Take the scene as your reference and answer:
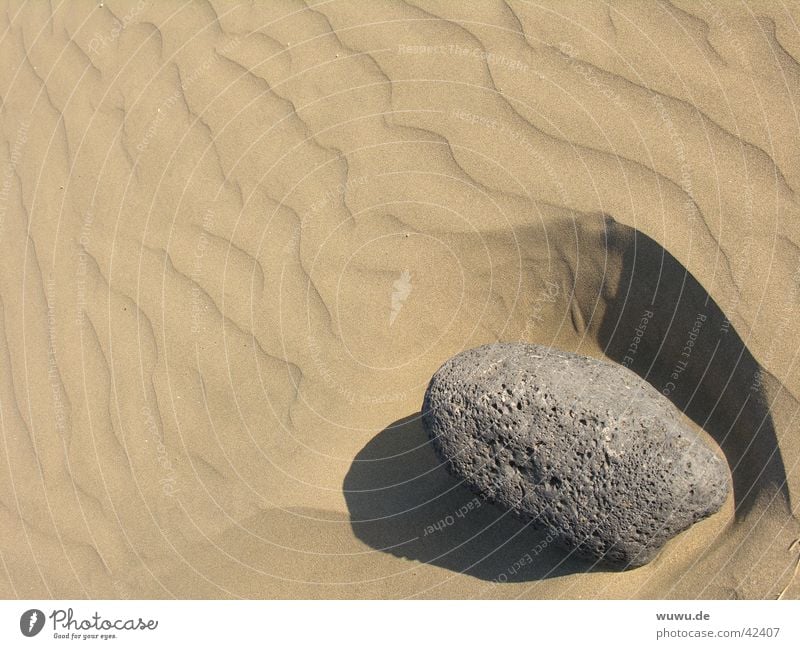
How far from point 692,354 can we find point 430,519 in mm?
1656

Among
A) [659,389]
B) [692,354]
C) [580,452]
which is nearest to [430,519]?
[580,452]

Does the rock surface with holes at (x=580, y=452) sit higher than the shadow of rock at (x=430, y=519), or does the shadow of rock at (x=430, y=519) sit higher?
the rock surface with holes at (x=580, y=452)

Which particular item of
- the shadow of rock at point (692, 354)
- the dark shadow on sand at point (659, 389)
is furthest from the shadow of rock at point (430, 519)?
the shadow of rock at point (692, 354)

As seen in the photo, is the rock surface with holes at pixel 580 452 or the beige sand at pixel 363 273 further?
the beige sand at pixel 363 273

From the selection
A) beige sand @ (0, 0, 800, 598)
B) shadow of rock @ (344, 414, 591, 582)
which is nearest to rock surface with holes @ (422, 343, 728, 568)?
shadow of rock @ (344, 414, 591, 582)

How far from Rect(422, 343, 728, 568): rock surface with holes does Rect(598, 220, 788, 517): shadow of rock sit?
1.03 ft

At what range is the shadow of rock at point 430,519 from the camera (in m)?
3.97

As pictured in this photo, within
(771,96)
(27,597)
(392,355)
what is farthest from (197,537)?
(771,96)

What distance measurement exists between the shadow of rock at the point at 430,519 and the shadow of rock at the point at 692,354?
1.01 m

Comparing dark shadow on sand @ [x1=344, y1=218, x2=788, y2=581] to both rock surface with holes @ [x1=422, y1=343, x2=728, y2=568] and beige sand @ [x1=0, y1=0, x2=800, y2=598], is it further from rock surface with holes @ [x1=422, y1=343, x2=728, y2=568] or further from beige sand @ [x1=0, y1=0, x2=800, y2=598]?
rock surface with holes @ [x1=422, y1=343, x2=728, y2=568]

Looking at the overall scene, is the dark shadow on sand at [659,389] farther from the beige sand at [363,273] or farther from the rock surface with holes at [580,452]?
the rock surface with holes at [580,452]

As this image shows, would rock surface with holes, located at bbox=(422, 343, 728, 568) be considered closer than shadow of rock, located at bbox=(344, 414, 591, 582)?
Yes

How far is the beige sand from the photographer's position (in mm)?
4043

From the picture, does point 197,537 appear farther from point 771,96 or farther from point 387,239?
point 771,96
